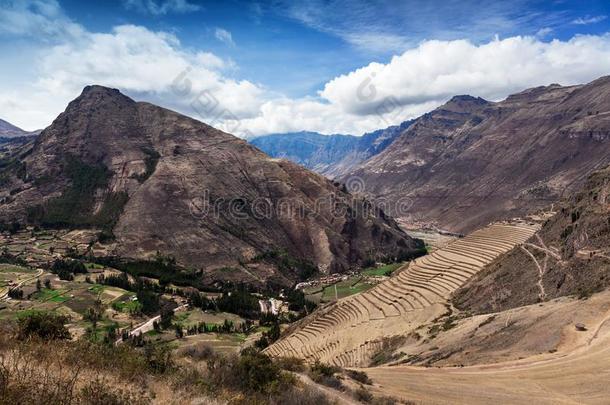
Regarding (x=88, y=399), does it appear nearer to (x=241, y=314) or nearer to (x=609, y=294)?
(x=609, y=294)

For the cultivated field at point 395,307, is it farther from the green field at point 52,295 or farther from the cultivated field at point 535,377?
the green field at point 52,295

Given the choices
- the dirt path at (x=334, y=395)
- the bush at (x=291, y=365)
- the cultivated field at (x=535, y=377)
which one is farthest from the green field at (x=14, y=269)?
the dirt path at (x=334, y=395)

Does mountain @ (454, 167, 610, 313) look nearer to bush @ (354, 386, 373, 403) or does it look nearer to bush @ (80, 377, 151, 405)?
bush @ (354, 386, 373, 403)

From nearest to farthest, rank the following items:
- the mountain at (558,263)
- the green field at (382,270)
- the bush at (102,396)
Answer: the bush at (102,396), the mountain at (558,263), the green field at (382,270)

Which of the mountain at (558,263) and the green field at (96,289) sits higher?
the mountain at (558,263)

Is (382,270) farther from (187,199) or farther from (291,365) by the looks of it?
(291,365)

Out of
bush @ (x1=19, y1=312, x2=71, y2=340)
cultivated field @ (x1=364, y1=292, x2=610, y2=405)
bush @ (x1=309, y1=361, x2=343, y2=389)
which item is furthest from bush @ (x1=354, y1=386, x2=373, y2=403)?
bush @ (x1=19, y1=312, x2=71, y2=340)

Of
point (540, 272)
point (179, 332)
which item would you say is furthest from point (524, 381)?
point (179, 332)
